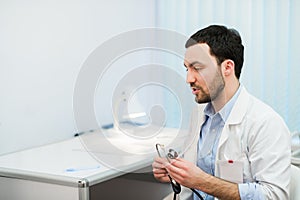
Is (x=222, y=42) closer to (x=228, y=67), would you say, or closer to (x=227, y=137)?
(x=228, y=67)

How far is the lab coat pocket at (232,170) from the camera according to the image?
4.78 ft

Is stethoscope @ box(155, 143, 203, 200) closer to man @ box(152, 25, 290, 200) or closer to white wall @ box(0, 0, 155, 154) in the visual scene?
man @ box(152, 25, 290, 200)

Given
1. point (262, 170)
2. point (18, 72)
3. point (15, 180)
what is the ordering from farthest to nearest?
1. point (18, 72)
2. point (15, 180)
3. point (262, 170)

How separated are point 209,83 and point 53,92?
1.17 metres

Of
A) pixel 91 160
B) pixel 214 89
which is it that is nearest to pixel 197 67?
pixel 214 89

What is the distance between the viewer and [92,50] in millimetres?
2631

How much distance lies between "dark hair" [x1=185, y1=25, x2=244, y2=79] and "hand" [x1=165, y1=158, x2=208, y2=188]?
352 millimetres

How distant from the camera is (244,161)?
4.83 feet

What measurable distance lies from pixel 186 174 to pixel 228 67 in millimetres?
388

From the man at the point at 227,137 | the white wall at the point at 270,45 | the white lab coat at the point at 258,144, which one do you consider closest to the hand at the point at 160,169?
the man at the point at 227,137

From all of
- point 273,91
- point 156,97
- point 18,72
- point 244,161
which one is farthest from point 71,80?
point 244,161

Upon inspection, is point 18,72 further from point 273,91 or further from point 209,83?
point 273,91

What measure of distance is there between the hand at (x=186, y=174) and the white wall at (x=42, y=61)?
108 centimetres

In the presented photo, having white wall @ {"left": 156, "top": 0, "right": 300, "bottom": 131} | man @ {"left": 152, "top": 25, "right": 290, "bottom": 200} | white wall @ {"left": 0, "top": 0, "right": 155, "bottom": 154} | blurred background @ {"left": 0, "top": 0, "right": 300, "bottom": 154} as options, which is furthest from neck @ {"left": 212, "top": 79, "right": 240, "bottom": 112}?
white wall @ {"left": 156, "top": 0, "right": 300, "bottom": 131}
